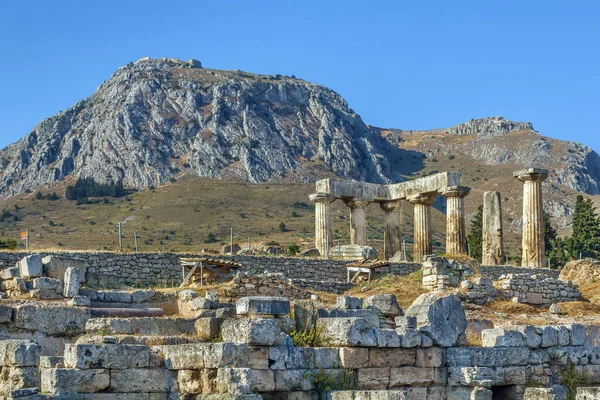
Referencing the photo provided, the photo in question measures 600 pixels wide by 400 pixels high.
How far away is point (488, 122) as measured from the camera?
163750mm

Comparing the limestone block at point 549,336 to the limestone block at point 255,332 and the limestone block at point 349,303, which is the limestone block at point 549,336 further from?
the limestone block at point 255,332

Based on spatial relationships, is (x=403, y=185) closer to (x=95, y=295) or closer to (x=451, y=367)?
(x=95, y=295)

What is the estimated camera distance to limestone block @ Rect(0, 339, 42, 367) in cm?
1262

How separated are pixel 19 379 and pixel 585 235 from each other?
50.6 m

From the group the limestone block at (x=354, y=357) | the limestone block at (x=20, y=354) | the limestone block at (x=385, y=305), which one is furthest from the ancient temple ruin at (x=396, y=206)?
the limestone block at (x=20, y=354)

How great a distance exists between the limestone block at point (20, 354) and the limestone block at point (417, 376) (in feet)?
17.5

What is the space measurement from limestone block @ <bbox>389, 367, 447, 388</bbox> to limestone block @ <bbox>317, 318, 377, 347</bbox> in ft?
2.22

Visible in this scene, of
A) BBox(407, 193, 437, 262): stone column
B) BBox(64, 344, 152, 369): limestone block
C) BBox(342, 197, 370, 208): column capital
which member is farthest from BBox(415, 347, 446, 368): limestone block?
BBox(342, 197, 370, 208): column capital

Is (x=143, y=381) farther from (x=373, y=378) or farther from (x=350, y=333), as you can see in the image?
(x=373, y=378)

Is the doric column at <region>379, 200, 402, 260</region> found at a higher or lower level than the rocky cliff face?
lower

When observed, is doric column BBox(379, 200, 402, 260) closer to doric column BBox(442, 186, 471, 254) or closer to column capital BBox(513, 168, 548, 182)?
doric column BBox(442, 186, 471, 254)

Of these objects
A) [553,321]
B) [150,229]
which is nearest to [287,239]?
[150,229]

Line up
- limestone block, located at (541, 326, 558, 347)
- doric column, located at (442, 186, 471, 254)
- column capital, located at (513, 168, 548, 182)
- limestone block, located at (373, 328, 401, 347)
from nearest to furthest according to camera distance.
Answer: limestone block, located at (373, 328, 401, 347), limestone block, located at (541, 326, 558, 347), column capital, located at (513, 168, 548, 182), doric column, located at (442, 186, 471, 254)

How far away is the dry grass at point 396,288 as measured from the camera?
98.4ft
